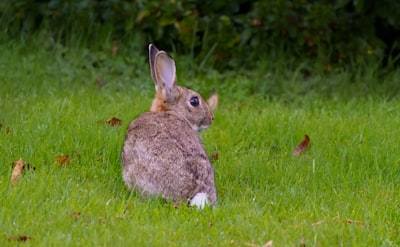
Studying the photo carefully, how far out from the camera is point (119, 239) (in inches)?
206

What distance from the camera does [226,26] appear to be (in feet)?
35.2

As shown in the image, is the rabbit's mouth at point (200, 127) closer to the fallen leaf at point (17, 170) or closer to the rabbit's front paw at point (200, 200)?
the rabbit's front paw at point (200, 200)

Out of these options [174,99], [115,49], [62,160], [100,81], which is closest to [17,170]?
[62,160]

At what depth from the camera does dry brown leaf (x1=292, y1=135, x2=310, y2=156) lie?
7537mm

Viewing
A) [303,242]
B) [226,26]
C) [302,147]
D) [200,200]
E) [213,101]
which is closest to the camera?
[303,242]

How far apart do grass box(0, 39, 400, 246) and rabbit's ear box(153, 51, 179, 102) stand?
58 cm

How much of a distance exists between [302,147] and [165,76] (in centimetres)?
139

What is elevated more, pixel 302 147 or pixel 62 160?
pixel 62 160

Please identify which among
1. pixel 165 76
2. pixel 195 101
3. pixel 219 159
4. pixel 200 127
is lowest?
pixel 219 159

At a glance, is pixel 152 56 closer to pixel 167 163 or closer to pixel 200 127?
pixel 200 127

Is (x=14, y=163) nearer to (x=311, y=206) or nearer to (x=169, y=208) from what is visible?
(x=169, y=208)

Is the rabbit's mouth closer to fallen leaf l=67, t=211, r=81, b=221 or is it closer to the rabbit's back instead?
the rabbit's back

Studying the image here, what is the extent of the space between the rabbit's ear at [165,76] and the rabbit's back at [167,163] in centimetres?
72

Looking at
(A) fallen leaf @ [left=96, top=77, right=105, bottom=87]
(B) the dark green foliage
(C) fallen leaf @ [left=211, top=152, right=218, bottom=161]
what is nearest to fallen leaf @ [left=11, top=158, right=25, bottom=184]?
(C) fallen leaf @ [left=211, top=152, right=218, bottom=161]
